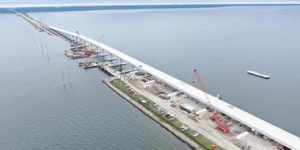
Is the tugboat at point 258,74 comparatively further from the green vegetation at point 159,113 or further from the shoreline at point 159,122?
the shoreline at point 159,122

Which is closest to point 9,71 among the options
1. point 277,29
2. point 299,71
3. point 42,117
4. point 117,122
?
point 42,117

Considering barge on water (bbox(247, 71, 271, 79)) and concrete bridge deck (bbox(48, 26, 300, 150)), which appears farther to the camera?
barge on water (bbox(247, 71, 271, 79))

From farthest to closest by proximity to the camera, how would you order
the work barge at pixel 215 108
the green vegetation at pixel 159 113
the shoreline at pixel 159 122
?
the shoreline at pixel 159 122
the green vegetation at pixel 159 113
the work barge at pixel 215 108

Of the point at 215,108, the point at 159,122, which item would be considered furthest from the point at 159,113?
the point at 215,108

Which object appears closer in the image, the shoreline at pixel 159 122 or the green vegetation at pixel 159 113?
the green vegetation at pixel 159 113

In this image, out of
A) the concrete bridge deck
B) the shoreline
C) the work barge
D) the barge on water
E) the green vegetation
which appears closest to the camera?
the concrete bridge deck

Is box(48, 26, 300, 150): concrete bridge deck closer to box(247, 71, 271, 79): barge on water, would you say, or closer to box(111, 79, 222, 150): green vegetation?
box(111, 79, 222, 150): green vegetation

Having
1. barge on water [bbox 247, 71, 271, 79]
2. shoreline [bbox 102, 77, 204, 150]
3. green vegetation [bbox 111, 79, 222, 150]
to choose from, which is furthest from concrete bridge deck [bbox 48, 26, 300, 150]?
barge on water [bbox 247, 71, 271, 79]

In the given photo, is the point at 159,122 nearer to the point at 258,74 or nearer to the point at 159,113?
the point at 159,113

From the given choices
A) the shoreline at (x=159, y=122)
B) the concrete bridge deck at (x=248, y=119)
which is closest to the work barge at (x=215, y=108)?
the concrete bridge deck at (x=248, y=119)
